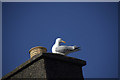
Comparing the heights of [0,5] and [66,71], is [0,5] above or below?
above

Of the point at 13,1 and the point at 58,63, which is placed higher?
the point at 13,1

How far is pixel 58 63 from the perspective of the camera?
1.16 metres

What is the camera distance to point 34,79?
107cm

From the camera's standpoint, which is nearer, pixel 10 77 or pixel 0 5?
pixel 10 77

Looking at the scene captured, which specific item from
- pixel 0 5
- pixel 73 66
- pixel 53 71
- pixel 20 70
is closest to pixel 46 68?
pixel 53 71

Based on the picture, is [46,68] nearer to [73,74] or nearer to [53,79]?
[53,79]

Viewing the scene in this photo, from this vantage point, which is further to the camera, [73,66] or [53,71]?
[73,66]

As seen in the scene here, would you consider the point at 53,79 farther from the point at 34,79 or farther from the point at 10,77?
the point at 10,77

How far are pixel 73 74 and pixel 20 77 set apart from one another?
A: 33 centimetres

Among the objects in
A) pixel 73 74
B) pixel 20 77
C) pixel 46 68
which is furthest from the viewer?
pixel 73 74

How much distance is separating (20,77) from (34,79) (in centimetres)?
Result: 12

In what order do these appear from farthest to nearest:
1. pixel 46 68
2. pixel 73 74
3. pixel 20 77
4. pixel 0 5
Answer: pixel 0 5 → pixel 73 74 → pixel 20 77 → pixel 46 68

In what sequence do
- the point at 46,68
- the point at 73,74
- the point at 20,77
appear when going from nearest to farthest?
the point at 46,68 → the point at 20,77 → the point at 73,74

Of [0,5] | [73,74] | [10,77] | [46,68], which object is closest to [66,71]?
[73,74]
